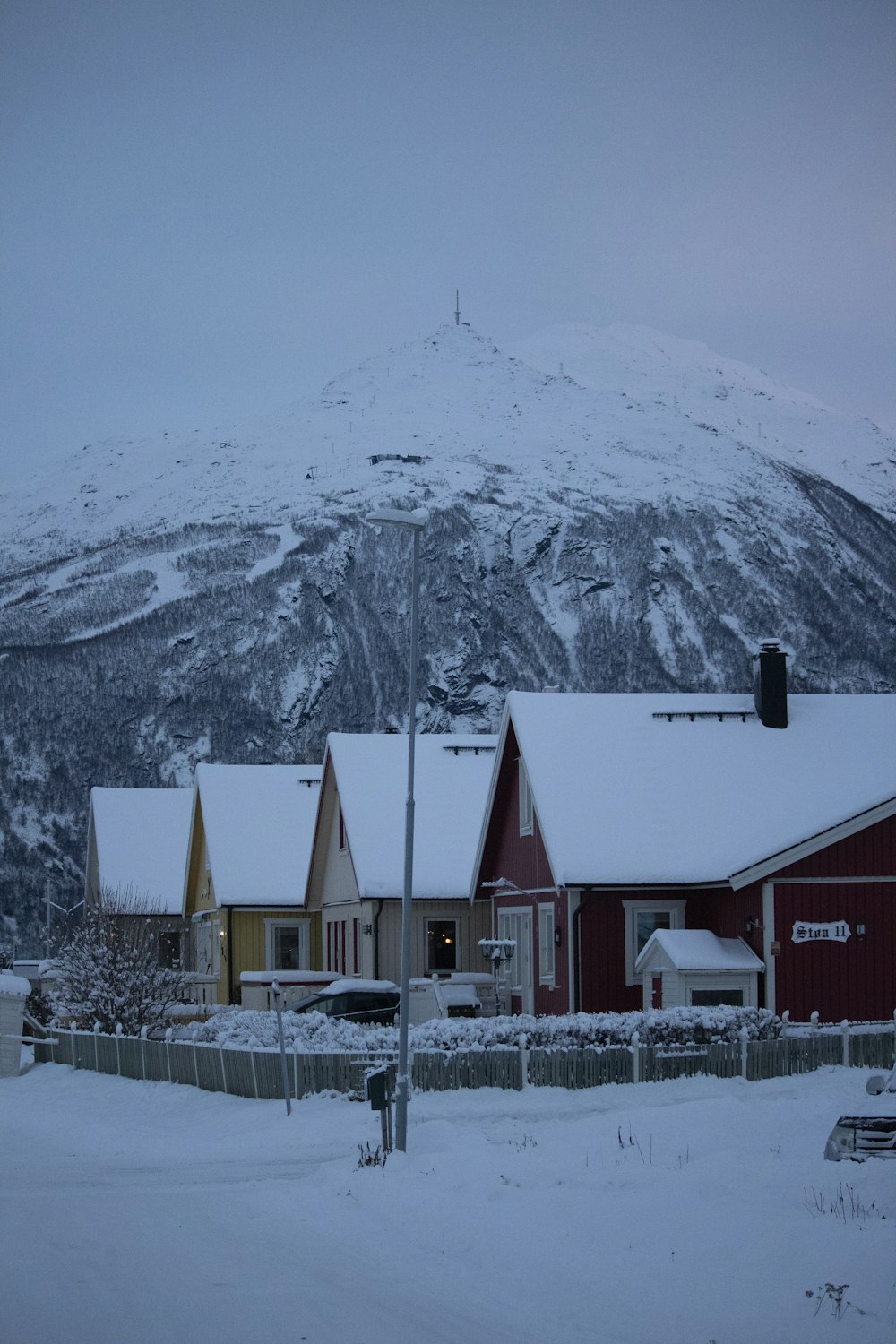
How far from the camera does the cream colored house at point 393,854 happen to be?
37.7m

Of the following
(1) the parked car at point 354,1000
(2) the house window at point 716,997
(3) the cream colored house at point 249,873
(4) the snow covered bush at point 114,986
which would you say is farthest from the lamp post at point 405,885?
(3) the cream colored house at point 249,873

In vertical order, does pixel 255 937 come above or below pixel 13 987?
below

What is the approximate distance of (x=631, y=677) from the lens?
648 ft

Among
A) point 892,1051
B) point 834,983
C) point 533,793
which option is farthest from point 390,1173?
point 533,793

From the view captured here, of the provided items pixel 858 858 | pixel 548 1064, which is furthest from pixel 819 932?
pixel 548 1064

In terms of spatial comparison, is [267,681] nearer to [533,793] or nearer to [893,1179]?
[533,793]

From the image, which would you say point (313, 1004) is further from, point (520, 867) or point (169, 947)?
point (169, 947)

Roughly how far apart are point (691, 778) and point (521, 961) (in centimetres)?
535

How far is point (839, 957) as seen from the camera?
92.9 feet

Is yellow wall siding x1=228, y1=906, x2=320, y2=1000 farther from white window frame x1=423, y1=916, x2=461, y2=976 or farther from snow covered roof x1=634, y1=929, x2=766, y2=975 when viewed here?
snow covered roof x1=634, y1=929, x2=766, y2=975

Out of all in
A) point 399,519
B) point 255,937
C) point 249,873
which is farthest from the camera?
point 249,873

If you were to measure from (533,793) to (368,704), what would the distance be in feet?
506

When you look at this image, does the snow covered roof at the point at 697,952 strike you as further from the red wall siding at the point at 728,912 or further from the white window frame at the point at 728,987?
the white window frame at the point at 728,987

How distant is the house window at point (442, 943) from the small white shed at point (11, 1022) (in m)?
9.38
